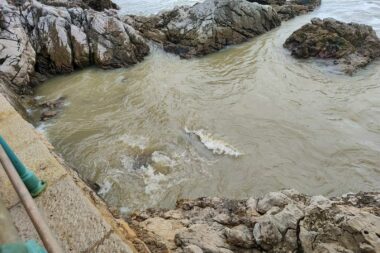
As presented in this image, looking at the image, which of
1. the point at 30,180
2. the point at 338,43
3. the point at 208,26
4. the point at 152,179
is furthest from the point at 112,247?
the point at 208,26

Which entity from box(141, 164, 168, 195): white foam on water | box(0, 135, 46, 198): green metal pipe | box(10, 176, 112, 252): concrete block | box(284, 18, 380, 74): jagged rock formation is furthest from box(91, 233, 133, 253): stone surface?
box(284, 18, 380, 74): jagged rock formation

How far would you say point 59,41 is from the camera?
12.3 meters

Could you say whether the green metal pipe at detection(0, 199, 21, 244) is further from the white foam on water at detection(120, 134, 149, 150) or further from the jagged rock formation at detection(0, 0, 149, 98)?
the jagged rock formation at detection(0, 0, 149, 98)

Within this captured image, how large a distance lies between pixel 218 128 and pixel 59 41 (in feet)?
25.0

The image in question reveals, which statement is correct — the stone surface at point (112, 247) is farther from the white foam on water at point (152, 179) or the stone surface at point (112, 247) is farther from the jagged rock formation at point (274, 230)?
the white foam on water at point (152, 179)

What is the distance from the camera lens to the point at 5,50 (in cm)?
1095

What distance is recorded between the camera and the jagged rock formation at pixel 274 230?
336 centimetres

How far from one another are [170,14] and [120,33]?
3958 mm

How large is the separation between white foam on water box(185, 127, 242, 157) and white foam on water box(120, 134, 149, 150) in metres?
1.11

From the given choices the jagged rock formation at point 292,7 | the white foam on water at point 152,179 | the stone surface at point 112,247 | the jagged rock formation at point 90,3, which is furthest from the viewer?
the jagged rock formation at point 292,7

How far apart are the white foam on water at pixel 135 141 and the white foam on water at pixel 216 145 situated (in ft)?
3.65

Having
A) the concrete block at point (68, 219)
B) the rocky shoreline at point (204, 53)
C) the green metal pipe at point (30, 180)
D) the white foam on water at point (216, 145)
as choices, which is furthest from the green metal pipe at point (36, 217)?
the white foam on water at point (216, 145)

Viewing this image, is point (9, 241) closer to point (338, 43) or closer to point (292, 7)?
point (338, 43)

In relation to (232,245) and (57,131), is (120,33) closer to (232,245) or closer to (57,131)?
(57,131)
